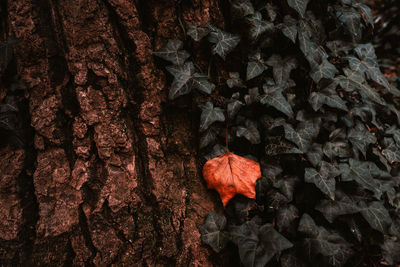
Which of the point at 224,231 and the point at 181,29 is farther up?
the point at 181,29

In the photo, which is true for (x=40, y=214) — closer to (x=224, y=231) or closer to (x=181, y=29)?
(x=224, y=231)

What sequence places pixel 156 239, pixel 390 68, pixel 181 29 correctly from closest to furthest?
pixel 156 239, pixel 181 29, pixel 390 68

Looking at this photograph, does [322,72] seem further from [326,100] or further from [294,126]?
[294,126]

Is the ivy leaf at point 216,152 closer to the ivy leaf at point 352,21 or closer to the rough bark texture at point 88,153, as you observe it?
the rough bark texture at point 88,153

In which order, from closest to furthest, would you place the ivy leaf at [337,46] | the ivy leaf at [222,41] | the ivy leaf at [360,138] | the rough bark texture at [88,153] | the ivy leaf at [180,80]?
the rough bark texture at [88,153]
the ivy leaf at [180,80]
the ivy leaf at [222,41]
the ivy leaf at [360,138]
the ivy leaf at [337,46]

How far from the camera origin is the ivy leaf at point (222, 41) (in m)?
1.35

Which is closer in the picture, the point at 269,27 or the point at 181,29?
the point at 181,29

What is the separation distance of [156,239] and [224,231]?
1.23ft

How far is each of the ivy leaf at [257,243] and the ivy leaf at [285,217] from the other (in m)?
0.17

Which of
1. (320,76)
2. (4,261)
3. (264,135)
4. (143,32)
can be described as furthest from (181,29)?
(4,261)

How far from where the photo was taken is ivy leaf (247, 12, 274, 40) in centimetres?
143

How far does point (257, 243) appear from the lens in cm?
121

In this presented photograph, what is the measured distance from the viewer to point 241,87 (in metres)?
1.48

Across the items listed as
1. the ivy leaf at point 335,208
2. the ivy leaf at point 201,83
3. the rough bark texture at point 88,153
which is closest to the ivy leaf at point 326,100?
the ivy leaf at point 335,208
